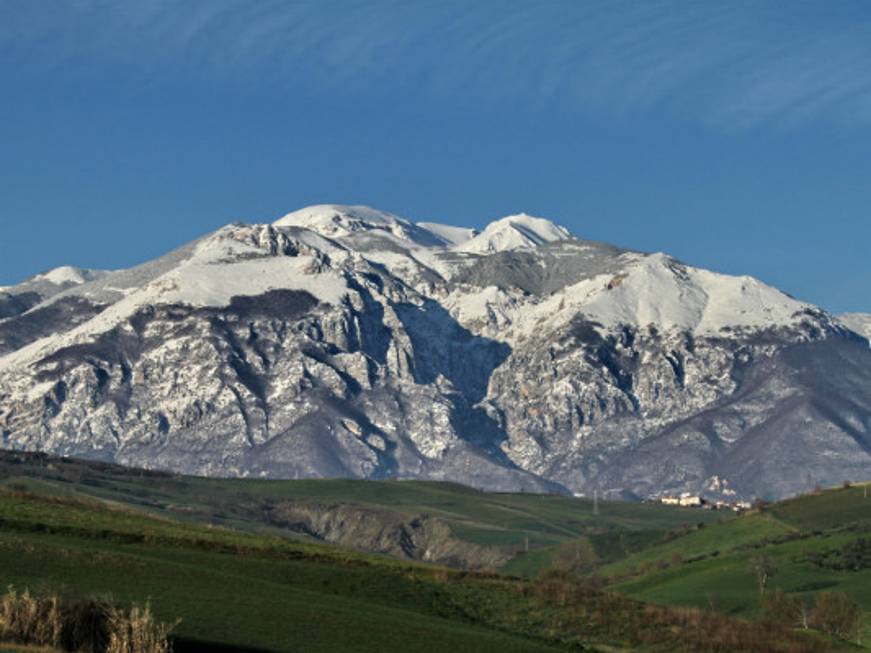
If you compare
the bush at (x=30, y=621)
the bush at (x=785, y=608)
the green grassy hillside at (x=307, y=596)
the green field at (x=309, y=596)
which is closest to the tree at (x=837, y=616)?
the bush at (x=785, y=608)

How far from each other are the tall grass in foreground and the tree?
11660 centimetres

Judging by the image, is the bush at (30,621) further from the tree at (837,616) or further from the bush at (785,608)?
the bush at (785,608)

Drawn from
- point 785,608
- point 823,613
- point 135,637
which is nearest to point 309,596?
point 135,637

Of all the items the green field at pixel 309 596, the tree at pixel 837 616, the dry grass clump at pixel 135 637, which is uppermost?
the tree at pixel 837 616

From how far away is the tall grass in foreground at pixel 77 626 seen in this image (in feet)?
224

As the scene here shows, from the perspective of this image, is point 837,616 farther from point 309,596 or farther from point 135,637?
point 135,637

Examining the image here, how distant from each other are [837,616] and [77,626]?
12784 cm

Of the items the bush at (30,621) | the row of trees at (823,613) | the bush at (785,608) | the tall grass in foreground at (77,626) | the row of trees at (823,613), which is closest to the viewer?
the tall grass in foreground at (77,626)

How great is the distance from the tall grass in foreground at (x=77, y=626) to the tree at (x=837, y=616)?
11660 centimetres

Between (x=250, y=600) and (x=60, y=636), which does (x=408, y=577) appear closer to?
(x=250, y=600)

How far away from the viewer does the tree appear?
17875 cm

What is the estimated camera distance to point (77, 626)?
2820 inches

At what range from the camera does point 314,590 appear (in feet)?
352

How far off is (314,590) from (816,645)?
41.3 m
